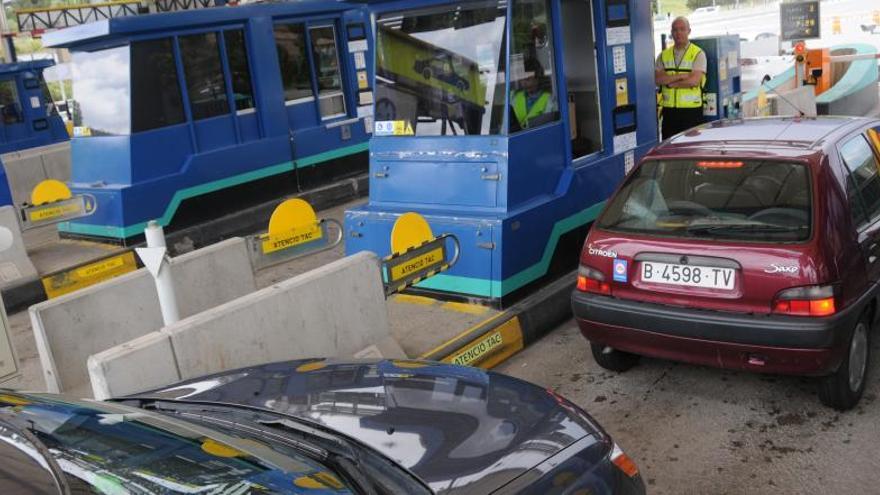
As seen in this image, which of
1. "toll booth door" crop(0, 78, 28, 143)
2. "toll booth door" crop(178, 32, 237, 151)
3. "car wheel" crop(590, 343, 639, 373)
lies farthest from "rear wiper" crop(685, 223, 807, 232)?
"toll booth door" crop(0, 78, 28, 143)

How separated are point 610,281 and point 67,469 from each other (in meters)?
3.17

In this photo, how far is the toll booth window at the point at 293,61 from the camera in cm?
1065

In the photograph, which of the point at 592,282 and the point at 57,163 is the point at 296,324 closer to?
the point at 592,282

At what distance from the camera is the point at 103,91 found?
8984 mm

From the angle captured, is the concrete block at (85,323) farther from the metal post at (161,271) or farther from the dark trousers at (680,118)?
the dark trousers at (680,118)

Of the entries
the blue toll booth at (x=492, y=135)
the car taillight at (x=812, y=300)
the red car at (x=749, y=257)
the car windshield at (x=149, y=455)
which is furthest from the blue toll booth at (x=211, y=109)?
the car taillight at (x=812, y=300)

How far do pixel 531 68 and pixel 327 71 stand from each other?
583cm

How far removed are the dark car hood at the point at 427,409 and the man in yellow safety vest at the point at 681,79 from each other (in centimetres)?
553

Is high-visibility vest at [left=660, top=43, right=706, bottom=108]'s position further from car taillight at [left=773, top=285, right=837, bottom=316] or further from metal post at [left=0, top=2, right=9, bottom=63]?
metal post at [left=0, top=2, right=9, bottom=63]

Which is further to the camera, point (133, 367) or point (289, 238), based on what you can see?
point (289, 238)

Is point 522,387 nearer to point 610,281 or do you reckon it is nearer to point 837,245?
point 610,281

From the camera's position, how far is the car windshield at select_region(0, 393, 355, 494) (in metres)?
2.02

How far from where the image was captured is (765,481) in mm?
3824

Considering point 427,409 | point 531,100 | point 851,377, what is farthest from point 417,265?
point 851,377
